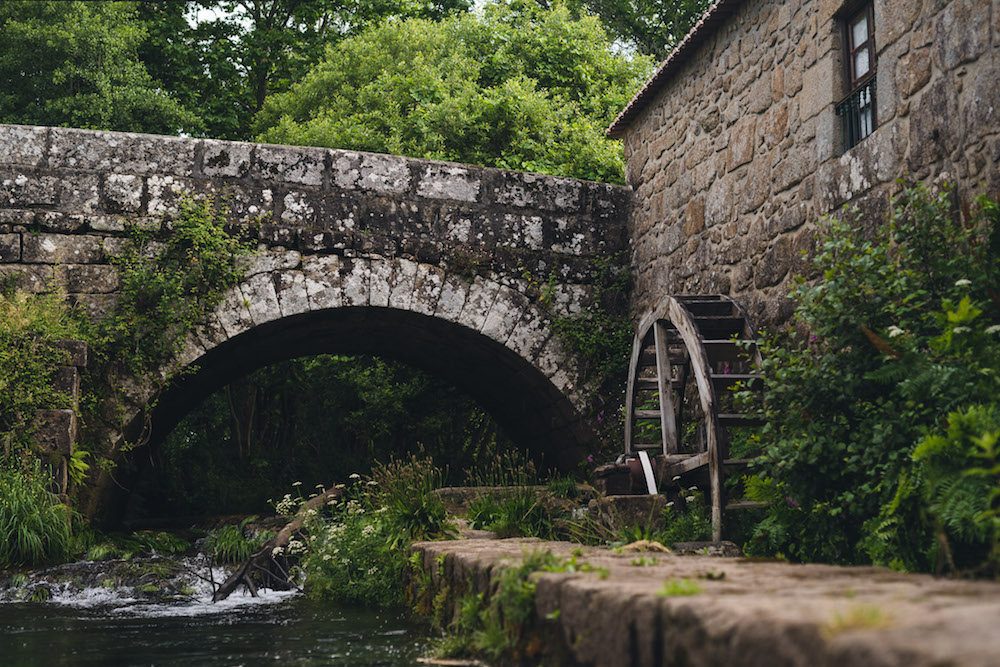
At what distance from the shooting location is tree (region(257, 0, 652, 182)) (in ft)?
41.1

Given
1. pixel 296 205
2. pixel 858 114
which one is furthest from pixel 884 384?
pixel 296 205

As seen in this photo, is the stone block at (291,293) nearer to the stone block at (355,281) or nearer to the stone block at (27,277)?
the stone block at (355,281)

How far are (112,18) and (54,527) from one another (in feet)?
34.8

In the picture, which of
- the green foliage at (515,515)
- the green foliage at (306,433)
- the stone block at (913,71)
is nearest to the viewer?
the stone block at (913,71)

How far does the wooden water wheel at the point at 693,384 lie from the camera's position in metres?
6.01

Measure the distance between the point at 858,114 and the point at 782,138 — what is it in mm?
813

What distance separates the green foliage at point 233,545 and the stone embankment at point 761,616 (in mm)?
5179

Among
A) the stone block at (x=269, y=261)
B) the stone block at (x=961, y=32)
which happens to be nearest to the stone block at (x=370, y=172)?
the stone block at (x=269, y=261)

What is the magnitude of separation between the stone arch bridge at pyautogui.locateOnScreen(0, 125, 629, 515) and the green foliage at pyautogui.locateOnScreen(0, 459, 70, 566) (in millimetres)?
806

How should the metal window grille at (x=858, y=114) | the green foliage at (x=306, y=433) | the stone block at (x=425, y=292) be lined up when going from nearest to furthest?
the metal window grille at (x=858, y=114), the stone block at (x=425, y=292), the green foliage at (x=306, y=433)

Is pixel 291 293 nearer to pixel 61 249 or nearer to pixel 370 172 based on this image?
pixel 370 172

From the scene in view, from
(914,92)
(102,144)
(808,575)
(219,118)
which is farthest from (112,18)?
(808,575)

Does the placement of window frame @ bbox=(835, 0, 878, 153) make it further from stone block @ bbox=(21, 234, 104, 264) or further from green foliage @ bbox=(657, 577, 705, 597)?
stone block @ bbox=(21, 234, 104, 264)

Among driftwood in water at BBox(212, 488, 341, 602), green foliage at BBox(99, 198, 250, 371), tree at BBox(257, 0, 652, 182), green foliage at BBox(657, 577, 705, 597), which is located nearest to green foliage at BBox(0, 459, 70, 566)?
driftwood in water at BBox(212, 488, 341, 602)
